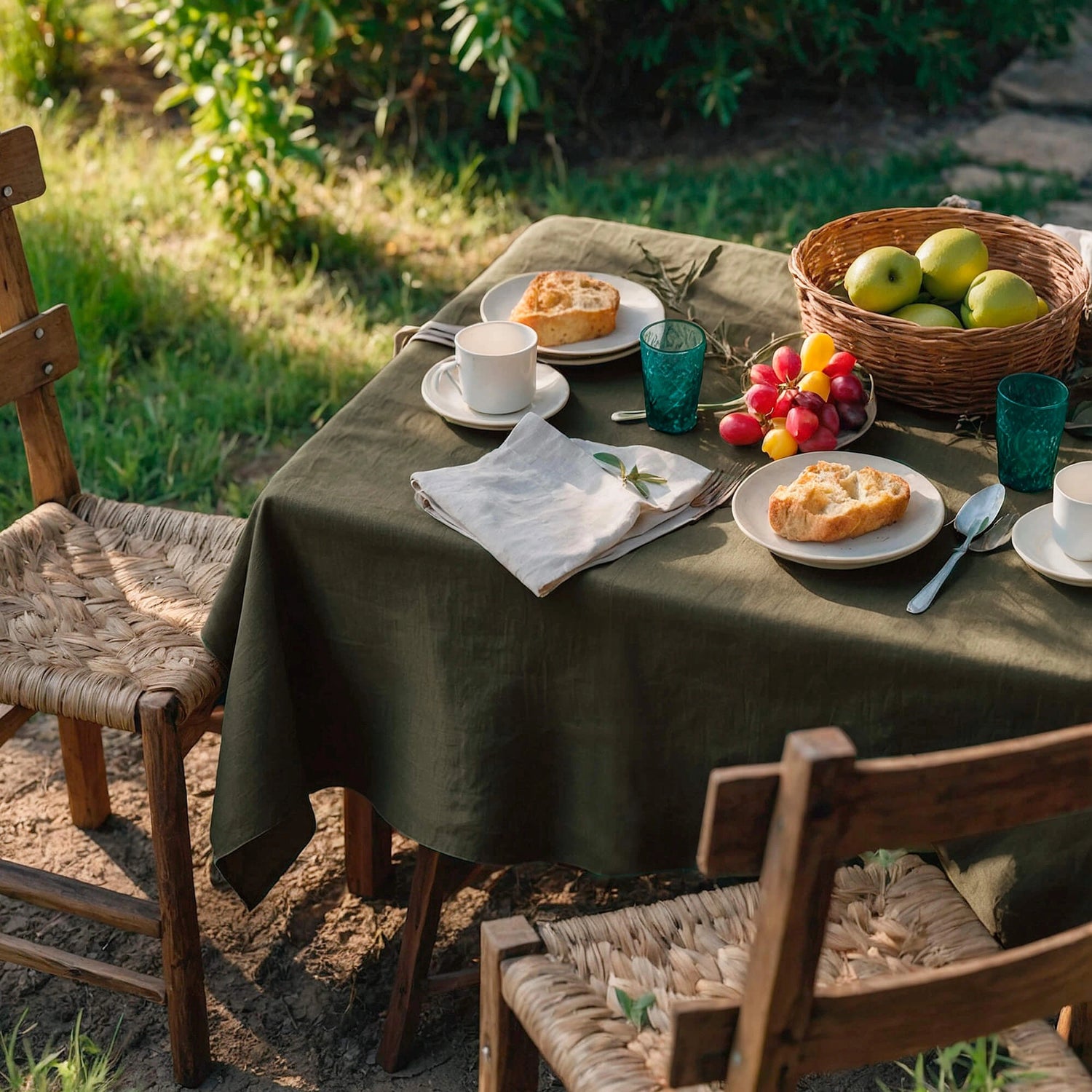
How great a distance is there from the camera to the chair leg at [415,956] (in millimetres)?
1851

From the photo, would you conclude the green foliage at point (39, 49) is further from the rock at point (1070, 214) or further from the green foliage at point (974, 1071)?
the green foliage at point (974, 1071)

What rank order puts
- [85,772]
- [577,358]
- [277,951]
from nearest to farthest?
[577,358] → [277,951] → [85,772]

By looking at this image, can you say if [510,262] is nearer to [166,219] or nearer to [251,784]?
[251,784]

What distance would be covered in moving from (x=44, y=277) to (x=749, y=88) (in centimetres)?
304

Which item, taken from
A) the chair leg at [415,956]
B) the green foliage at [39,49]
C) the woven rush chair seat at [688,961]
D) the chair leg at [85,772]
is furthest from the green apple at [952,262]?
the green foliage at [39,49]

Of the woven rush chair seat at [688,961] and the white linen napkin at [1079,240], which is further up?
the white linen napkin at [1079,240]

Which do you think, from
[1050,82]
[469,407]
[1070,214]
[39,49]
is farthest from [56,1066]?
[1050,82]

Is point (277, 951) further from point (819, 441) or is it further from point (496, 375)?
point (819, 441)

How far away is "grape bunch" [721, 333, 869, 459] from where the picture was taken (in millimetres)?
1579

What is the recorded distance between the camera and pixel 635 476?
151 cm

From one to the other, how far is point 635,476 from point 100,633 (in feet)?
2.85

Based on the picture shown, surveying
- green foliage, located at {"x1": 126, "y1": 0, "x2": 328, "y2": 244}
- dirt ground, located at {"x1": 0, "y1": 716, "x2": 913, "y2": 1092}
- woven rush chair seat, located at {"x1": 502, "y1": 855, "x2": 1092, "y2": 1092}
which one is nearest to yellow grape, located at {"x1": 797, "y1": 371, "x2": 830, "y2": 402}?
woven rush chair seat, located at {"x1": 502, "y1": 855, "x2": 1092, "y2": 1092}

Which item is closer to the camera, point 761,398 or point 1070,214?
point 761,398

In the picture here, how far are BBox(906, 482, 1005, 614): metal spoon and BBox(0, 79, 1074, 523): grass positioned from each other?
202cm
